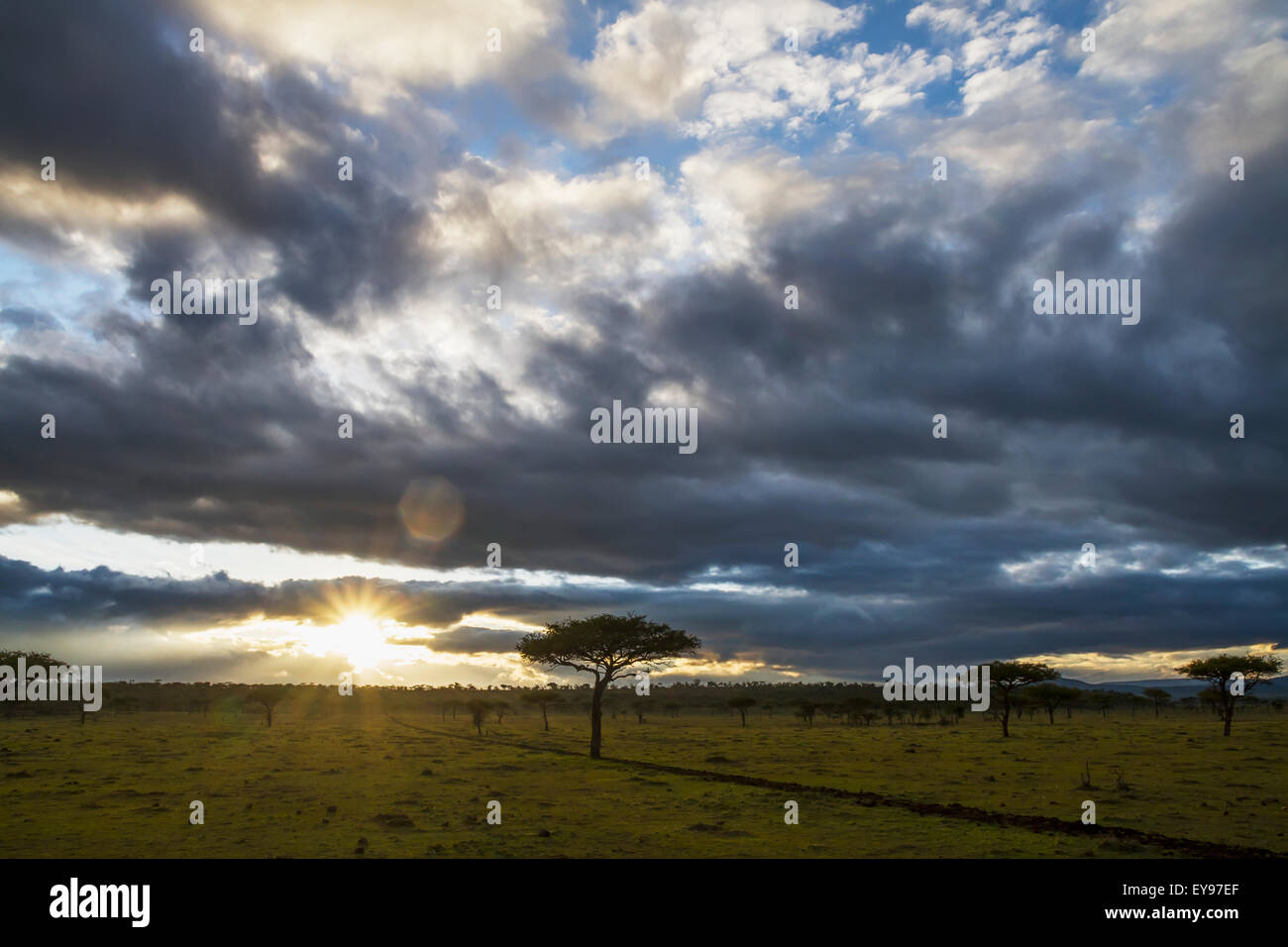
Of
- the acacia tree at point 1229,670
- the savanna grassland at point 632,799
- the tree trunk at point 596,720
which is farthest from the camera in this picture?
the acacia tree at point 1229,670

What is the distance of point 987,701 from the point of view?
135625 mm

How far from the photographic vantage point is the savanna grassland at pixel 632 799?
2441 centimetres

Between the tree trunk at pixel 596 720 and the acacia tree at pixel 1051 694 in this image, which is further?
the acacia tree at pixel 1051 694

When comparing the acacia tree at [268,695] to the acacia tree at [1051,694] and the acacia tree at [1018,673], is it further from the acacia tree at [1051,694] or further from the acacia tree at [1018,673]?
the acacia tree at [1051,694]

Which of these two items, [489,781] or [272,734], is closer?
[489,781]

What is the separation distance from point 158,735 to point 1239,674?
360 ft

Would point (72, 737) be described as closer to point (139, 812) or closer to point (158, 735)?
point (158, 735)

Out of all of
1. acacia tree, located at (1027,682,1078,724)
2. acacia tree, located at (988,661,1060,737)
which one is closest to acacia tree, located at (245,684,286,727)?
acacia tree, located at (988,661,1060,737)

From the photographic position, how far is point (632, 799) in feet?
112

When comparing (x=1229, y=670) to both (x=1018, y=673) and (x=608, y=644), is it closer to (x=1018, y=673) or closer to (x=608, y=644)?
(x=1018, y=673)

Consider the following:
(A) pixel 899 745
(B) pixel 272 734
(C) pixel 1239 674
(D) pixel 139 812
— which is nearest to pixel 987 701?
(C) pixel 1239 674

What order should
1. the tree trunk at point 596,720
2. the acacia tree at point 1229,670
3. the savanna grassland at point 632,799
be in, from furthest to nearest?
the acacia tree at point 1229,670, the tree trunk at point 596,720, the savanna grassland at point 632,799

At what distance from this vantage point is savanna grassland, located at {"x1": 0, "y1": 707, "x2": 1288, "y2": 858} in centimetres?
2441

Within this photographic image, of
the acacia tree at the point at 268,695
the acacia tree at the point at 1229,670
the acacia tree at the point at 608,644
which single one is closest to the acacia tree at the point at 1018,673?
the acacia tree at the point at 1229,670
